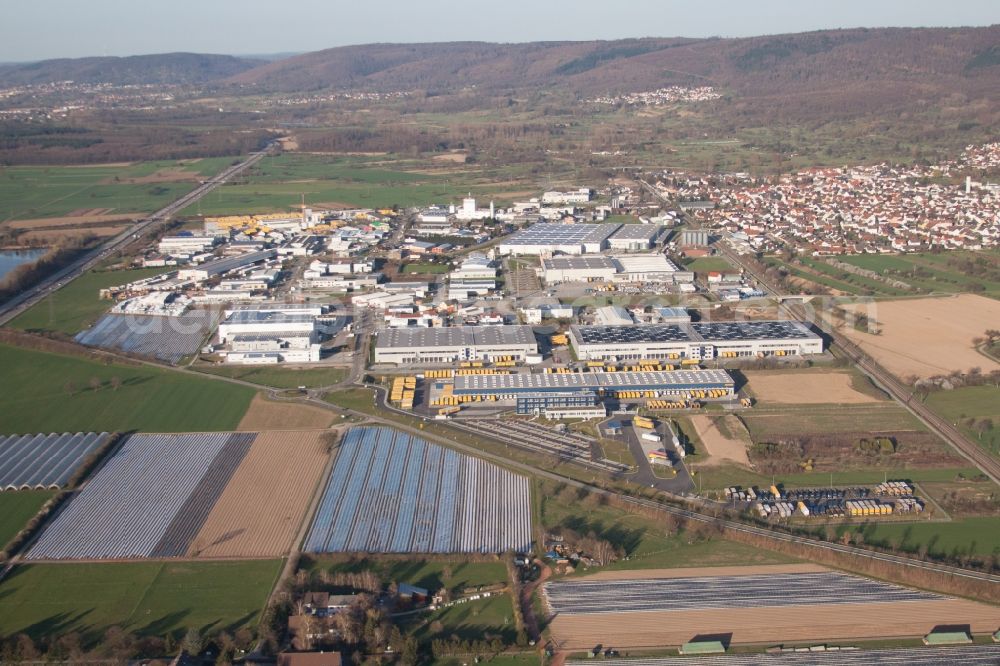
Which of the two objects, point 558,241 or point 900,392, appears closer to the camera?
point 900,392

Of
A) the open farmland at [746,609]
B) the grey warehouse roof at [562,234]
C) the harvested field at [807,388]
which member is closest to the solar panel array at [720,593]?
the open farmland at [746,609]

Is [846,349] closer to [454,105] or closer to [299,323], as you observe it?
[299,323]

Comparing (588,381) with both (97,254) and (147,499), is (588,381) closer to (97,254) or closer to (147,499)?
(147,499)

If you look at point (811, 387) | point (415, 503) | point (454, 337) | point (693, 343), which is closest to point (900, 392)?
point (811, 387)

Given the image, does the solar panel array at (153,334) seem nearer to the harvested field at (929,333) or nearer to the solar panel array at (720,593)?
the solar panel array at (720,593)

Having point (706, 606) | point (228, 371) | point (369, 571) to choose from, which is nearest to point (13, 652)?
point (369, 571)
